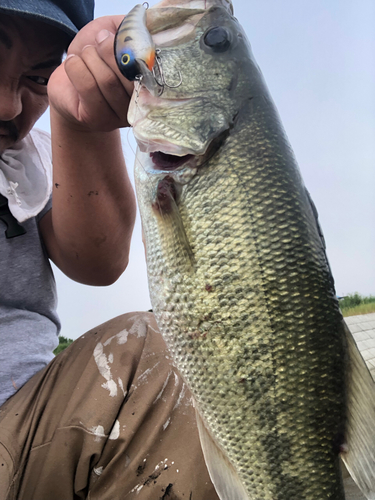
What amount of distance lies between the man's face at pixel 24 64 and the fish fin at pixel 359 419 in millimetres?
1260

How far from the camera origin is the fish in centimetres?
67

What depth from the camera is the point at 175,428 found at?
98cm

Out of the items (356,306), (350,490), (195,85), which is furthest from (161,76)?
(356,306)

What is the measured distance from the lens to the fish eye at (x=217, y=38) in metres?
0.79

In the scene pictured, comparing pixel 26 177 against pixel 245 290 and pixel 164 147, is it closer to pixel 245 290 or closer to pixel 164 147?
pixel 164 147

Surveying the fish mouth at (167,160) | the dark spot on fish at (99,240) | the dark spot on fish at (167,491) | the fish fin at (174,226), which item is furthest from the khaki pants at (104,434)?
the fish mouth at (167,160)

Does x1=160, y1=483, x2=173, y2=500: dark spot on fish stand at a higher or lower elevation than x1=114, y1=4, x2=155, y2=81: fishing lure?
lower

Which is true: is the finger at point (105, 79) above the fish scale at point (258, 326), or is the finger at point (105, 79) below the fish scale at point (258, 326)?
above

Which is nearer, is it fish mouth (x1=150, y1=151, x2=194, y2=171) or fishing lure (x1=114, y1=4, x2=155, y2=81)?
fishing lure (x1=114, y1=4, x2=155, y2=81)

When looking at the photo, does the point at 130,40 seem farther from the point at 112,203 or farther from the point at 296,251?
the point at 112,203

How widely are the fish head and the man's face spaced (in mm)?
677

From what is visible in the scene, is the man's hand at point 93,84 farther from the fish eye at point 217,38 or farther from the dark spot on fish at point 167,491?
the dark spot on fish at point 167,491

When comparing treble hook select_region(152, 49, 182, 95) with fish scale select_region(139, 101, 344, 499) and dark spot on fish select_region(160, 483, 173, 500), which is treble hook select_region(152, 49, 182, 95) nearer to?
fish scale select_region(139, 101, 344, 499)

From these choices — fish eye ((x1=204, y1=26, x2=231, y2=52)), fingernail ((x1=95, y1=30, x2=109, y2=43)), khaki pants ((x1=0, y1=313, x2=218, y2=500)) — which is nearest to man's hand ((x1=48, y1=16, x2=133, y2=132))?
fingernail ((x1=95, y1=30, x2=109, y2=43))
